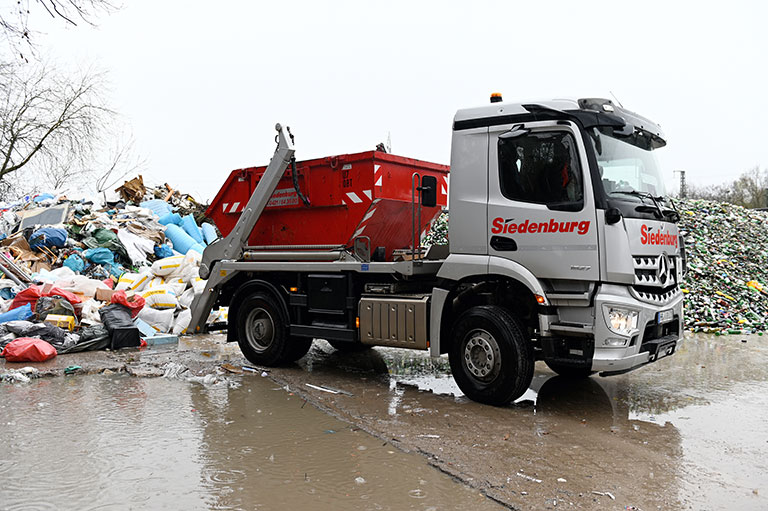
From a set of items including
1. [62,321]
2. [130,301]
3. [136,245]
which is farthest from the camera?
[136,245]

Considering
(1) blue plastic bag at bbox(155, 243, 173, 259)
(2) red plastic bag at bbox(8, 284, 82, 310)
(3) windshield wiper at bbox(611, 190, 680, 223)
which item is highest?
(3) windshield wiper at bbox(611, 190, 680, 223)

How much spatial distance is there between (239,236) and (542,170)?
429cm

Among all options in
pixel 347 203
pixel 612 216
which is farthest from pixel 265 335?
pixel 612 216

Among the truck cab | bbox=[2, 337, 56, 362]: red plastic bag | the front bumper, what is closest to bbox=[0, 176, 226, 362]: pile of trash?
bbox=[2, 337, 56, 362]: red plastic bag

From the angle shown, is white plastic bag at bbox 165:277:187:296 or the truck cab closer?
the truck cab

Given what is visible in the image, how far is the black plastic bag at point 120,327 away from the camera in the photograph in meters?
9.43

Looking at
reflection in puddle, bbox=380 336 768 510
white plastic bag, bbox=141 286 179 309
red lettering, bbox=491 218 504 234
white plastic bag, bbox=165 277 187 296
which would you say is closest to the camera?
reflection in puddle, bbox=380 336 768 510

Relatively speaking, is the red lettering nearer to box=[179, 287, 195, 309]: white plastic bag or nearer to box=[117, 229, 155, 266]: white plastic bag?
box=[179, 287, 195, 309]: white plastic bag

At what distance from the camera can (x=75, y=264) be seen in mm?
13047

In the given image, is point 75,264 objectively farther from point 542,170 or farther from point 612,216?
point 612,216

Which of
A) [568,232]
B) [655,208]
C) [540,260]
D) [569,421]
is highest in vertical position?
[655,208]

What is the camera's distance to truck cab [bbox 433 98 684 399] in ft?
18.1

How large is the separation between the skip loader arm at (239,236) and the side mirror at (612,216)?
13.1 ft

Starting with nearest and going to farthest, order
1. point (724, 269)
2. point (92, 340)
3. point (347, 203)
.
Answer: point (347, 203), point (92, 340), point (724, 269)
